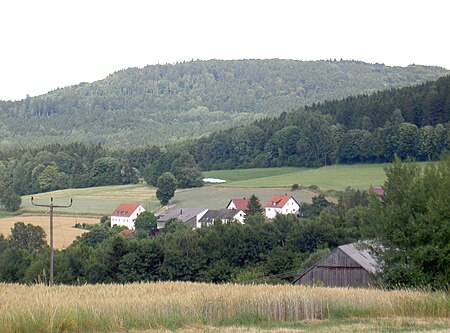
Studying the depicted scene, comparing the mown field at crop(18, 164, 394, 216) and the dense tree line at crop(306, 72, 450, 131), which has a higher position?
the dense tree line at crop(306, 72, 450, 131)

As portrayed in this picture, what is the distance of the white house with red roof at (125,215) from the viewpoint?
269 feet

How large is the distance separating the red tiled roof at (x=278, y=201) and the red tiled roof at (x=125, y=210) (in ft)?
50.1

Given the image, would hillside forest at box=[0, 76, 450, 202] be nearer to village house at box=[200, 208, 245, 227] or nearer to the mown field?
the mown field

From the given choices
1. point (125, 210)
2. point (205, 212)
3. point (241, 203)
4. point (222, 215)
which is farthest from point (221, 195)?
point (125, 210)

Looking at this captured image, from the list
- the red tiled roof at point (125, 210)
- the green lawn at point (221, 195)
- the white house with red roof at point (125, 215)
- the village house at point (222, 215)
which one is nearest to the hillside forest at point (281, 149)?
the green lawn at point (221, 195)

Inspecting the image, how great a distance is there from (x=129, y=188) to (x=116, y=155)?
2133 centimetres

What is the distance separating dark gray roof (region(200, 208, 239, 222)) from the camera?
8138 cm

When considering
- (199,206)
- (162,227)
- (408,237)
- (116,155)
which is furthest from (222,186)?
(408,237)

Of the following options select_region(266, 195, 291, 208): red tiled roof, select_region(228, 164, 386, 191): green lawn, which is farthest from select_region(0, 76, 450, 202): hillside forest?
select_region(266, 195, 291, 208): red tiled roof

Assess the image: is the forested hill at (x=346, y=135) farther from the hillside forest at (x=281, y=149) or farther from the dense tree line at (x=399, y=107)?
the hillside forest at (x=281, y=149)

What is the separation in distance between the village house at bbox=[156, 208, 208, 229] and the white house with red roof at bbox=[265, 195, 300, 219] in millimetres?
7321

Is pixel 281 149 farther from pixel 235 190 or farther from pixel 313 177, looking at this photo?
pixel 235 190

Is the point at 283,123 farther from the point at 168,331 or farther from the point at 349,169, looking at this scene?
the point at 168,331

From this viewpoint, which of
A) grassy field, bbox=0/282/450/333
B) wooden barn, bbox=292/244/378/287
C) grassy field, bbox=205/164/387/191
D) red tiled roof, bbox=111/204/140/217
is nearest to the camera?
grassy field, bbox=0/282/450/333
